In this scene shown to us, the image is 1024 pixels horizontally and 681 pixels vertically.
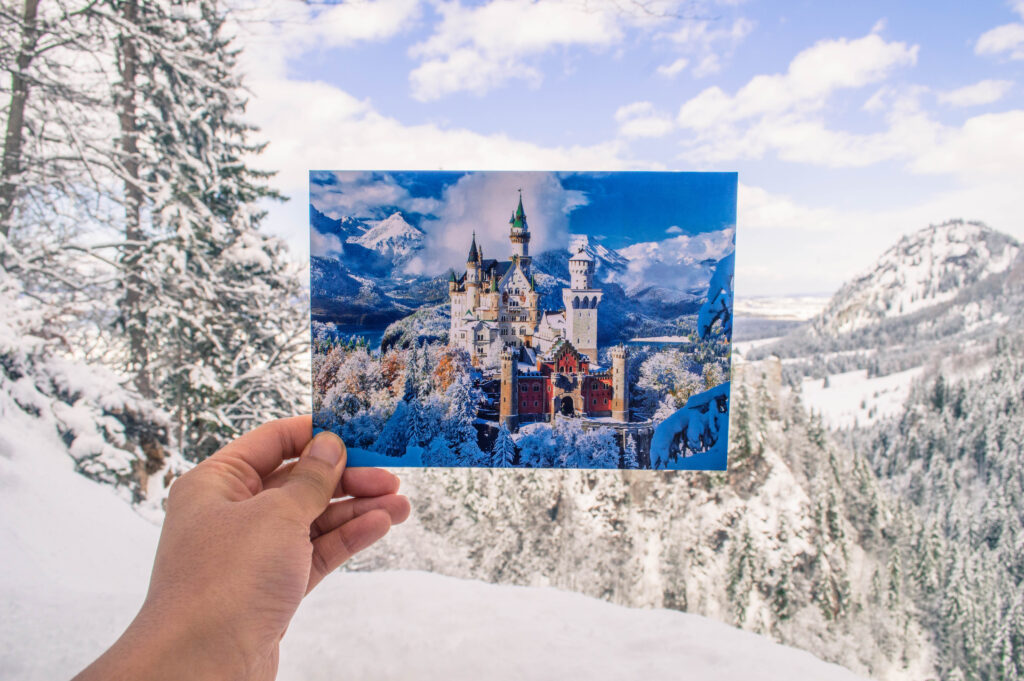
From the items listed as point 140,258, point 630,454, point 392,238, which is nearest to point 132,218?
point 140,258

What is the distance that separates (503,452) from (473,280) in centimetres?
40

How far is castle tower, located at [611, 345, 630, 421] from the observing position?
1314 mm

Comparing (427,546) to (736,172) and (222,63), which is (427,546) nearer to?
(736,172)

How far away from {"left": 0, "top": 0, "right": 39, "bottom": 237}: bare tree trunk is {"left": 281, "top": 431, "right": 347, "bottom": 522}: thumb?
2.92 metres

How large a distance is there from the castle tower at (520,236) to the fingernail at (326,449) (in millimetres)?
572

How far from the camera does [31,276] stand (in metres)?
2.87

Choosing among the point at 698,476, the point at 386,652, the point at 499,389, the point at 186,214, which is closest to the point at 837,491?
the point at 698,476

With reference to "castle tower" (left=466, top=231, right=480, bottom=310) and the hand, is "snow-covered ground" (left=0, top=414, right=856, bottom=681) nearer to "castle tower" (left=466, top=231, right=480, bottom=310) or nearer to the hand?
the hand

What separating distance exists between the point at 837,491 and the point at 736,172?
3.24 m

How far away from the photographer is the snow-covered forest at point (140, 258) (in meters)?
2.83

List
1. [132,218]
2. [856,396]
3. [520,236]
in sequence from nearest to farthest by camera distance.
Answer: [520,236], [132,218], [856,396]

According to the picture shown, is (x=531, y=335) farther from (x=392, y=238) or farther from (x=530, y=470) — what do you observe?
(x=530, y=470)

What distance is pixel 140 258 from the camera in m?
3.26

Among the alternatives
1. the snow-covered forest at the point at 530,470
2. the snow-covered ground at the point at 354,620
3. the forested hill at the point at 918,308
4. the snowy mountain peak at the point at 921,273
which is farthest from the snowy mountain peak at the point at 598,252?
the snowy mountain peak at the point at 921,273
